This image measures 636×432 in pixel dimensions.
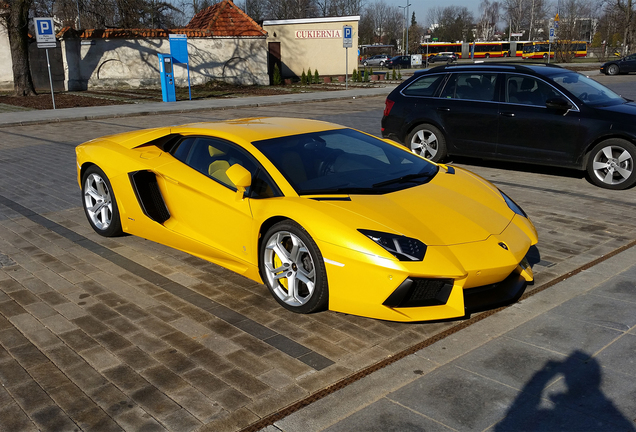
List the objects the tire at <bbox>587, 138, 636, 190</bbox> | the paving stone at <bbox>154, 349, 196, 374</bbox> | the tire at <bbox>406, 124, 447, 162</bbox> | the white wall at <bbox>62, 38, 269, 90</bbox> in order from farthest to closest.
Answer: the white wall at <bbox>62, 38, 269, 90</bbox> → the tire at <bbox>406, 124, 447, 162</bbox> → the tire at <bbox>587, 138, 636, 190</bbox> → the paving stone at <bbox>154, 349, 196, 374</bbox>

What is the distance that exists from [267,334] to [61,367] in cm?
130

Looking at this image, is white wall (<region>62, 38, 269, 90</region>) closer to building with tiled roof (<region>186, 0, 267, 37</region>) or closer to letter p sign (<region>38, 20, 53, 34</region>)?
building with tiled roof (<region>186, 0, 267, 37</region>)

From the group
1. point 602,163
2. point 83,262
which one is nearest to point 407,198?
point 83,262

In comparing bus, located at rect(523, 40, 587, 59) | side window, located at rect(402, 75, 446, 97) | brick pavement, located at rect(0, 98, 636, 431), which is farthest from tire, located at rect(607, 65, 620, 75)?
brick pavement, located at rect(0, 98, 636, 431)

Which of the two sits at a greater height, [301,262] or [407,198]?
[407,198]

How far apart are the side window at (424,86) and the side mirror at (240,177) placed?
6.21 metres

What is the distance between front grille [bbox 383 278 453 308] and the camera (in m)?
3.82

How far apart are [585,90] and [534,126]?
97 centimetres

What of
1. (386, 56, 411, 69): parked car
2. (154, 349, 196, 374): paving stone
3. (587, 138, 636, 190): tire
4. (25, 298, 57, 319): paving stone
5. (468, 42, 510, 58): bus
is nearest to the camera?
(154, 349, 196, 374): paving stone

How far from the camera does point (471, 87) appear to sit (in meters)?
9.63

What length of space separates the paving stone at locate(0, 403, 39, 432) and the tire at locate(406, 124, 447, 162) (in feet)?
25.9

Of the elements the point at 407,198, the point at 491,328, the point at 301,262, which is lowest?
the point at 491,328

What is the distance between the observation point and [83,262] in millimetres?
5531

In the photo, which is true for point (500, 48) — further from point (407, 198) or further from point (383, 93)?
point (407, 198)
